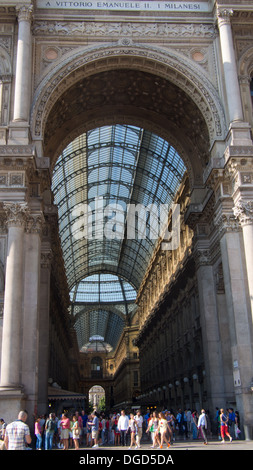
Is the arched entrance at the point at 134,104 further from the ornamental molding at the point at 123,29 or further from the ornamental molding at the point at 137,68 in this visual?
the ornamental molding at the point at 123,29

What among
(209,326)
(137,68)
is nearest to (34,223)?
(137,68)

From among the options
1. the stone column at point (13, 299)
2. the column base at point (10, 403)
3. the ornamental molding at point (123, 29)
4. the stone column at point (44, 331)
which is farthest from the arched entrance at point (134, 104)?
the column base at point (10, 403)

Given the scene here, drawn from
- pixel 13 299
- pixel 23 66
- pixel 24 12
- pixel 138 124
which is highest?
pixel 24 12

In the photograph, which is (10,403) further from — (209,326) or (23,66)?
(23,66)

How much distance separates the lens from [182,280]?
3919 cm

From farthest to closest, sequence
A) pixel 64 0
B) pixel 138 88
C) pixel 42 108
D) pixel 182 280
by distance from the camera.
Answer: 1. pixel 182 280
2. pixel 138 88
3. pixel 64 0
4. pixel 42 108

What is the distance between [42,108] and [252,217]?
480 inches

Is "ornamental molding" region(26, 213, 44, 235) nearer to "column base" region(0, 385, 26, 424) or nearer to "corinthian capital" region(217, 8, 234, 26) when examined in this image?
"column base" region(0, 385, 26, 424)

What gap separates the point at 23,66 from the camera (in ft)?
82.5

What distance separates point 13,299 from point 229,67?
16.2m

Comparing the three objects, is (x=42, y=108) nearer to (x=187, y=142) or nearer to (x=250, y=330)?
(x=187, y=142)

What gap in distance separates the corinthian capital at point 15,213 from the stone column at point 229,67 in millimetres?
11478

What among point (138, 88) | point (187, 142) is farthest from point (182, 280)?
point (138, 88)

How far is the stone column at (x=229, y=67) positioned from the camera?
25547 mm
